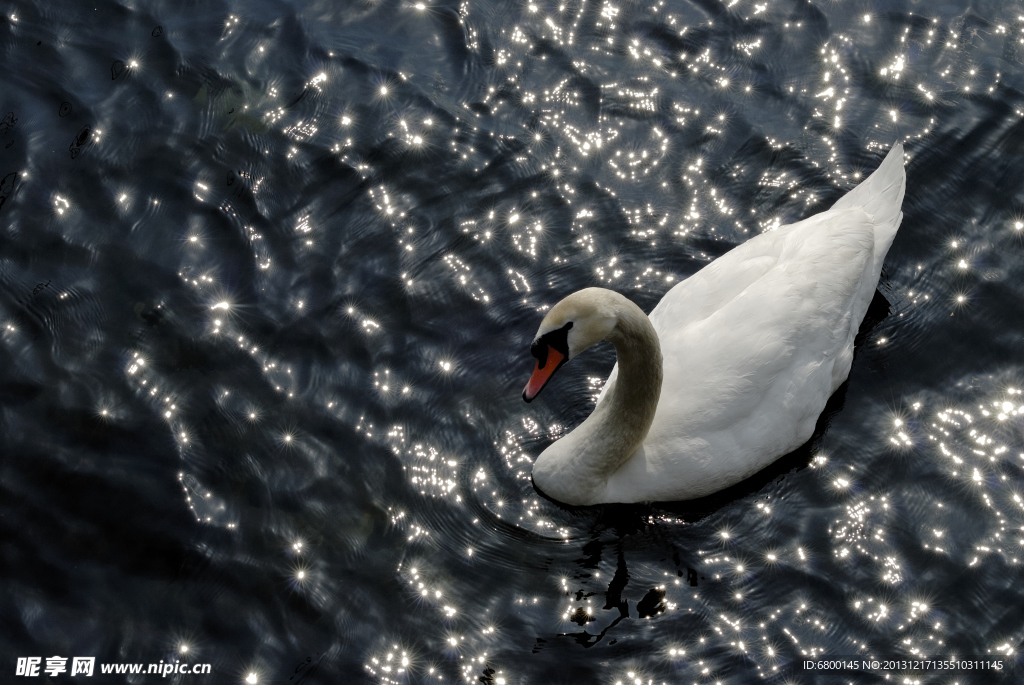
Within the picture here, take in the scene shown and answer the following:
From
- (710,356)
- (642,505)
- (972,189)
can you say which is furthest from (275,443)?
(972,189)

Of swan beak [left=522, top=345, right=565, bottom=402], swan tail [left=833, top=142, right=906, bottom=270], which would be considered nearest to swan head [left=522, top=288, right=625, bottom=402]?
swan beak [left=522, top=345, right=565, bottom=402]

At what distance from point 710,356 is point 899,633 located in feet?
7.33

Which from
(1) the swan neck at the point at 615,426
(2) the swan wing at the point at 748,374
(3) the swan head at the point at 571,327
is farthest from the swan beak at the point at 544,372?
(2) the swan wing at the point at 748,374

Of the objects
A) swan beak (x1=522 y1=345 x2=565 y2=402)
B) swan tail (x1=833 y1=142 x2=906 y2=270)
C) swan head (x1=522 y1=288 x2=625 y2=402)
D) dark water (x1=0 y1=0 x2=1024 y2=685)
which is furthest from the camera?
swan tail (x1=833 y1=142 x2=906 y2=270)

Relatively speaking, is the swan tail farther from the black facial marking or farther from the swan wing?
the black facial marking

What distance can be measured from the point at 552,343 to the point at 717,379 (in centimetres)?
131

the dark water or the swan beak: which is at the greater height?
the swan beak

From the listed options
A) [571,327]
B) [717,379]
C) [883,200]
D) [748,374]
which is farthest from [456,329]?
[883,200]

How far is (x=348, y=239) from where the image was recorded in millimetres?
9016

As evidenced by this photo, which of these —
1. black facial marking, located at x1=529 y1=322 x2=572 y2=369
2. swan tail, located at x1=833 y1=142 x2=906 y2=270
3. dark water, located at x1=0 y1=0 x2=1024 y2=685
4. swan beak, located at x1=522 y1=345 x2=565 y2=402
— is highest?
swan tail, located at x1=833 y1=142 x2=906 y2=270

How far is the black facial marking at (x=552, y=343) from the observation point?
21.7ft

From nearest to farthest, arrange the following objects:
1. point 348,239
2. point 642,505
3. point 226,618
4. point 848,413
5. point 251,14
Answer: point 226,618 < point 642,505 < point 848,413 < point 348,239 < point 251,14

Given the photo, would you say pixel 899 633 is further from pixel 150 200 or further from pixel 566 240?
pixel 150 200

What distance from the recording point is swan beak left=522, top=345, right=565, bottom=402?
22.0 feet
